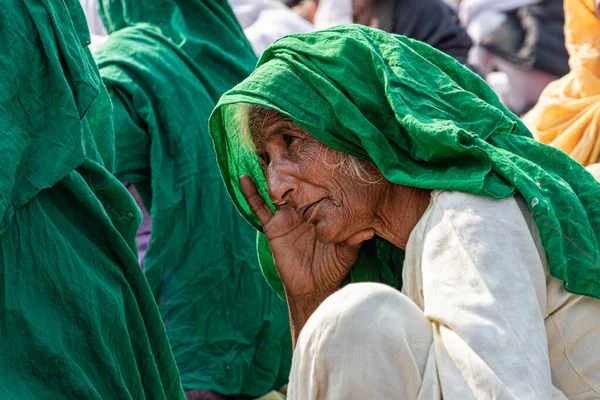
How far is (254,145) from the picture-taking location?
3.87 meters

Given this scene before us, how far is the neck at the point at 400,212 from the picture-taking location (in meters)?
3.53

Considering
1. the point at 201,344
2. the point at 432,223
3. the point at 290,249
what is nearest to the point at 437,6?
the point at 201,344

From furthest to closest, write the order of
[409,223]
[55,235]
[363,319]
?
[409,223] → [55,235] → [363,319]

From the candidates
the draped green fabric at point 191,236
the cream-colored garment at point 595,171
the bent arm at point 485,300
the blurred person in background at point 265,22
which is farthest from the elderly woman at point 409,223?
the blurred person in background at point 265,22

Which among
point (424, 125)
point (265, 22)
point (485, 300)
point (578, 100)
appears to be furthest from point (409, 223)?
point (265, 22)

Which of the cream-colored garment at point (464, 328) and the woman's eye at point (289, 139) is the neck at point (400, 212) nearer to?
the cream-colored garment at point (464, 328)

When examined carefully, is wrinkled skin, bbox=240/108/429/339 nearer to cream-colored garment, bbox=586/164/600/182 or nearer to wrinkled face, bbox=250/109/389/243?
wrinkled face, bbox=250/109/389/243

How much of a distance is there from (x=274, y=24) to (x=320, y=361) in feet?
18.2

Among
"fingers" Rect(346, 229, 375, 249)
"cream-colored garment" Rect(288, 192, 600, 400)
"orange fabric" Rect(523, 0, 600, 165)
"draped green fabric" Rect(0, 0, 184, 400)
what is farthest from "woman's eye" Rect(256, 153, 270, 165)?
"orange fabric" Rect(523, 0, 600, 165)

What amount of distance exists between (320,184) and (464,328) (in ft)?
2.67

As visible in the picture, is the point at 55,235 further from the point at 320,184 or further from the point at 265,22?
the point at 265,22

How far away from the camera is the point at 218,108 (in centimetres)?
384

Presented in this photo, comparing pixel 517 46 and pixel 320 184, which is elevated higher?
pixel 320 184

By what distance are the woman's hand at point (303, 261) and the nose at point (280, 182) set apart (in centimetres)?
23
